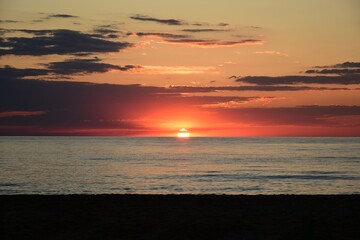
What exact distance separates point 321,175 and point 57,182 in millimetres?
29358

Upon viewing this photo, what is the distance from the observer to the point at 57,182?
43.6 meters
